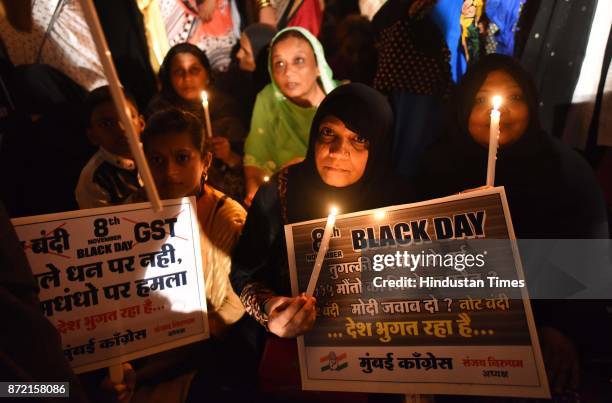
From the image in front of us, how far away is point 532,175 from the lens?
5.16 feet

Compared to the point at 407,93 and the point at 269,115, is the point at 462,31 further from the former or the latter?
the point at 269,115

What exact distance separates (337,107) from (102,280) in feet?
3.38

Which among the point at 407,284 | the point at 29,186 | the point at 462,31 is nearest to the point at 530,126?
the point at 462,31

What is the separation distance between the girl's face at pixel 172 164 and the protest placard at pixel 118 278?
28cm

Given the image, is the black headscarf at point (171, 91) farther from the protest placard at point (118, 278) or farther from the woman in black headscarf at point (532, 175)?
the woman in black headscarf at point (532, 175)

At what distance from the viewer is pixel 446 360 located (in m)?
1.10

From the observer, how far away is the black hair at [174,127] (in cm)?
157

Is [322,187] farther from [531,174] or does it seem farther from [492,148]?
[531,174]

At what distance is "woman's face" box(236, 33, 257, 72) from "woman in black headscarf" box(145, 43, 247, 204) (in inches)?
15.3

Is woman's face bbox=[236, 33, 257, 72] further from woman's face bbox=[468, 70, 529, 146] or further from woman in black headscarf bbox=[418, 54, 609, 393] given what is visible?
woman's face bbox=[468, 70, 529, 146]

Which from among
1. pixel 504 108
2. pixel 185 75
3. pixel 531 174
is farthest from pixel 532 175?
pixel 185 75

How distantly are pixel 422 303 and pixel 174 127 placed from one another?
1.19 m

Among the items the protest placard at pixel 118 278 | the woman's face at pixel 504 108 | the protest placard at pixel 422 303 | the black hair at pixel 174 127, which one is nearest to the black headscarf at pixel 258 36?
the black hair at pixel 174 127

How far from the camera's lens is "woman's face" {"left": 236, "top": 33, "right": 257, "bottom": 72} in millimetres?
2871
